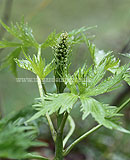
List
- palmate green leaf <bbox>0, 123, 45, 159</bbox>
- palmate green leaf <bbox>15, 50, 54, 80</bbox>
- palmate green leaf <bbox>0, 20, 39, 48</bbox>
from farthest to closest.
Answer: palmate green leaf <bbox>0, 20, 39, 48</bbox>
palmate green leaf <bbox>15, 50, 54, 80</bbox>
palmate green leaf <bbox>0, 123, 45, 159</bbox>

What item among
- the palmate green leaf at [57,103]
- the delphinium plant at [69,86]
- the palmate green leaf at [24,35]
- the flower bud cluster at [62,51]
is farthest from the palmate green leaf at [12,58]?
the palmate green leaf at [57,103]

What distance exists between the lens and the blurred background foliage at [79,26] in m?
1.68

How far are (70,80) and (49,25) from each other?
266cm

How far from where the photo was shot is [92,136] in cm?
172

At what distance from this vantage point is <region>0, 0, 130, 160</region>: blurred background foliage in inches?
66.3

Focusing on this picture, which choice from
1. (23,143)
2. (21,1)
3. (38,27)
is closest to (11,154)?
(23,143)

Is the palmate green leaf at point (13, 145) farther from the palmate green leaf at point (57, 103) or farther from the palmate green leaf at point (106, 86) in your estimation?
the palmate green leaf at point (106, 86)

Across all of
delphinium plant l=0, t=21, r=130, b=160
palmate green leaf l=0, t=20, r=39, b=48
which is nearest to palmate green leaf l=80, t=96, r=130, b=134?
delphinium plant l=0, t=21, r=130, b=160

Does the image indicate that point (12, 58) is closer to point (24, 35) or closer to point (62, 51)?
point (24, 35)

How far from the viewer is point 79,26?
3.04 m

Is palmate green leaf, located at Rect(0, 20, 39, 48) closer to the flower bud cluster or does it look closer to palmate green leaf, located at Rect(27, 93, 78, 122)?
the flower bud cluster

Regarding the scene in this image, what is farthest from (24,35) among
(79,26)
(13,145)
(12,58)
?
(79,26)

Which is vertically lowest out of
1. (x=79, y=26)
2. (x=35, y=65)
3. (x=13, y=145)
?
(x=13, y=145)

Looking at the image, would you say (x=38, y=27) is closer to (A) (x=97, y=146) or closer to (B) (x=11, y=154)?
(A) (x=97, y=146)
